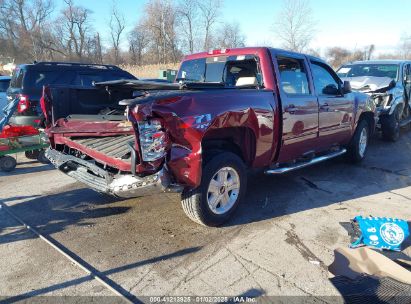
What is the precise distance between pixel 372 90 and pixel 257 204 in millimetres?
5231

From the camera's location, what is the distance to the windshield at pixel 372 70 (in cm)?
919

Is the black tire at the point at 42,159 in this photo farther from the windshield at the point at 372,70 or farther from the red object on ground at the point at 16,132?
the windshield at the point at 372,70

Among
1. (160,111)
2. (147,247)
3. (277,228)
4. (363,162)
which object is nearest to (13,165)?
(147,247)

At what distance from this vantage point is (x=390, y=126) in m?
8.45

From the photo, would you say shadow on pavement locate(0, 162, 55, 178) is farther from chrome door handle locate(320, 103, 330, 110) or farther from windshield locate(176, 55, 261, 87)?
chrome door handle locate(320, 103, 330, 110)

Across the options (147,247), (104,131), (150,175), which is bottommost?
(147,247)

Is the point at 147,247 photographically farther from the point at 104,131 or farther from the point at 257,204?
the point at 257,204

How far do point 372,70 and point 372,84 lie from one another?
1.37 meters

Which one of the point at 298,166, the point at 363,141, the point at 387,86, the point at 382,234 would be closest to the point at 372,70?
the point at 387,86

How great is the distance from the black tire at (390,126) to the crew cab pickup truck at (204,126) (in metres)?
3.25

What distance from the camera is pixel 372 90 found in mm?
8188

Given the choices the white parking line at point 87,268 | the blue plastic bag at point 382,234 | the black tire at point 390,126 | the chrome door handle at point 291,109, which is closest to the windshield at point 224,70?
the chrome door handle at point 291,109

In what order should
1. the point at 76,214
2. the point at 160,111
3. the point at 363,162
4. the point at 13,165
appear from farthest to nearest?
the point at 363,162 < the point at 13,165 < the point at 76,214 < the point at 160,111

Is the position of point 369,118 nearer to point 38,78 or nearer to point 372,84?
point 372,84
